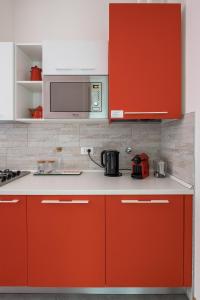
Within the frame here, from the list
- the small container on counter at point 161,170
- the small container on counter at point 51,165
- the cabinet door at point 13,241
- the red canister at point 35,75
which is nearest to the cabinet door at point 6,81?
the red canister at point 35,75

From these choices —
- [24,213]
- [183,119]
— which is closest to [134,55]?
[183,119]

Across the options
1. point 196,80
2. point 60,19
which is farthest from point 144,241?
point 60,19

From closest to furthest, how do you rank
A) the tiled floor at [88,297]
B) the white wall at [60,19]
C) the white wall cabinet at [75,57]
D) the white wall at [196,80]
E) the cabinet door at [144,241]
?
1. the white wall at [196,80]
2. the cabinet door at [144,241]
3. the tiled floor at [88,297]
4. the white wall cabinet at [75,57]
5. the white wall at [60,19]

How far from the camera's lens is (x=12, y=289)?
189cm

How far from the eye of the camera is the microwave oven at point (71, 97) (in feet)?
6.83

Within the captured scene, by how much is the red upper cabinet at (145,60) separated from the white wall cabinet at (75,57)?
17 centimetres

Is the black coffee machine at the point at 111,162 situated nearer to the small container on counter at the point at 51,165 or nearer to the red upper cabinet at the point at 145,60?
the red upper cabinet at the point at 145,60

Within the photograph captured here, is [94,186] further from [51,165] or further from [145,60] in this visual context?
[145,60]

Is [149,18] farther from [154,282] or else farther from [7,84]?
[154,282]

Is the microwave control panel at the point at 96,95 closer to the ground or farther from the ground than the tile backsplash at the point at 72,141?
farther from the ground

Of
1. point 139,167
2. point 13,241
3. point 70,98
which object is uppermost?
point 70,98

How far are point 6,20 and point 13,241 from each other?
6.59 feet

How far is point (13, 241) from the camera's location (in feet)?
5.80

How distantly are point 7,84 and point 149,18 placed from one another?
1245 millimetres
